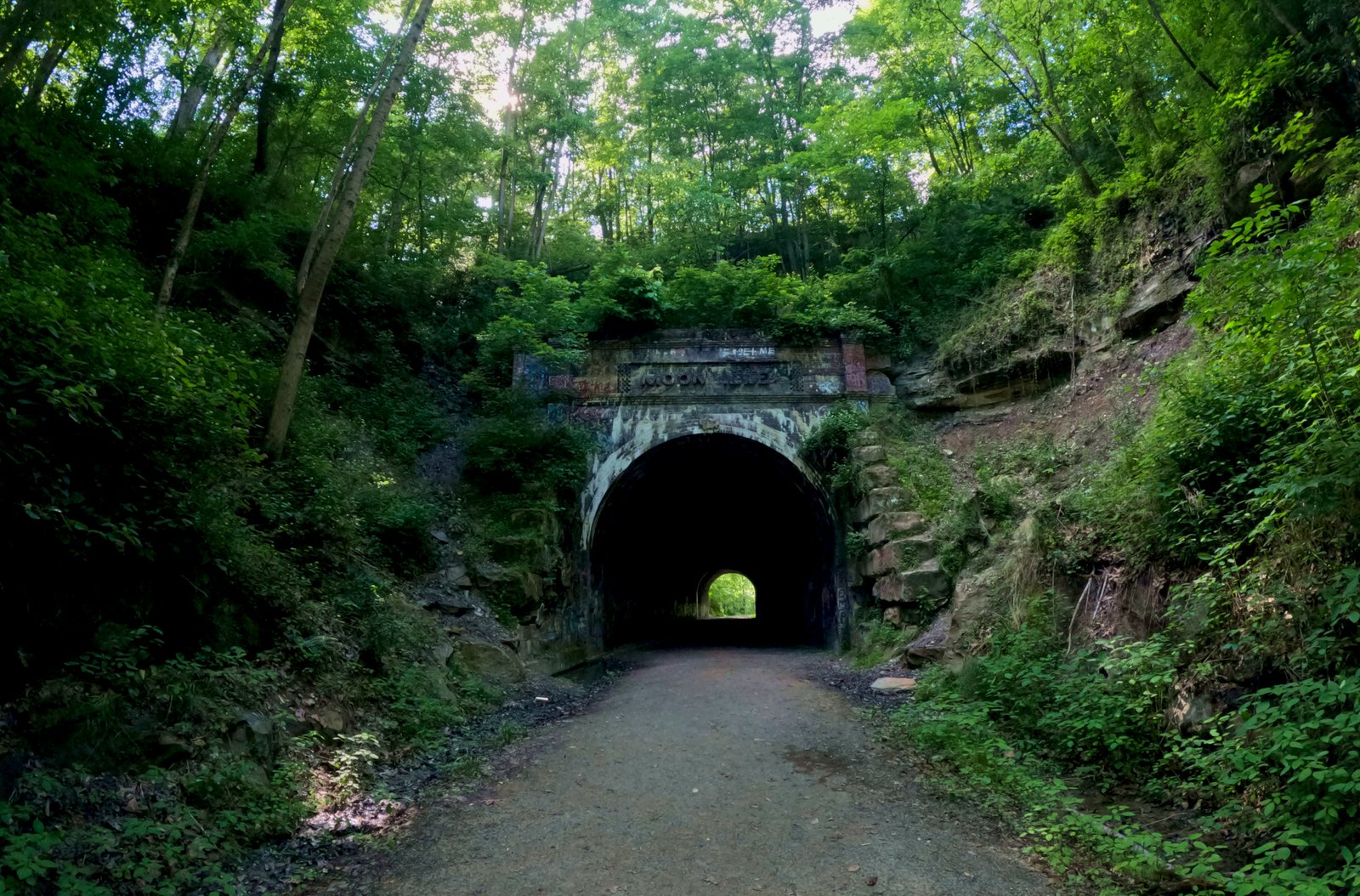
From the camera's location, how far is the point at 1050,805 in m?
4.21

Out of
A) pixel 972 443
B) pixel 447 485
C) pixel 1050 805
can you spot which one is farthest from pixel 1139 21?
pixel 447 485

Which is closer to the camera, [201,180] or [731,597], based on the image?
[201,180]

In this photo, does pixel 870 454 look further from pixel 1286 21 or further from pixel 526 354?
pixel 1286 21

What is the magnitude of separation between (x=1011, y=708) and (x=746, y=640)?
454 inches

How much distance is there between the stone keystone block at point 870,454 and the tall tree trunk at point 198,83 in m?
12.0

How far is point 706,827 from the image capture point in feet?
13.9

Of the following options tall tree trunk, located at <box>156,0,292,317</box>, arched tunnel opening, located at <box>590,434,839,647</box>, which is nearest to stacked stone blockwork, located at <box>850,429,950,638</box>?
arched tunnel opening, located at <box>590,434,839,647</box>

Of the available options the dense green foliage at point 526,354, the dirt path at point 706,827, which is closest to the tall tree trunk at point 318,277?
the dense green foliage at point 526,354

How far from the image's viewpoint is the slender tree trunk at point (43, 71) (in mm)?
7961

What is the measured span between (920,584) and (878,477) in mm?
2349

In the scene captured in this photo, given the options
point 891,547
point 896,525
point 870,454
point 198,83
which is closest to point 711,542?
point 870,454

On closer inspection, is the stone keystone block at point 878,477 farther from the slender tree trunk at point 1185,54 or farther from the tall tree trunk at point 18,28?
the tall tree trunk at point 18,28

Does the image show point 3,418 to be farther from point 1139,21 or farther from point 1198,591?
Answer: point 1139,21

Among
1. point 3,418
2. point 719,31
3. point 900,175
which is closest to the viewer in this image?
point 3,418
